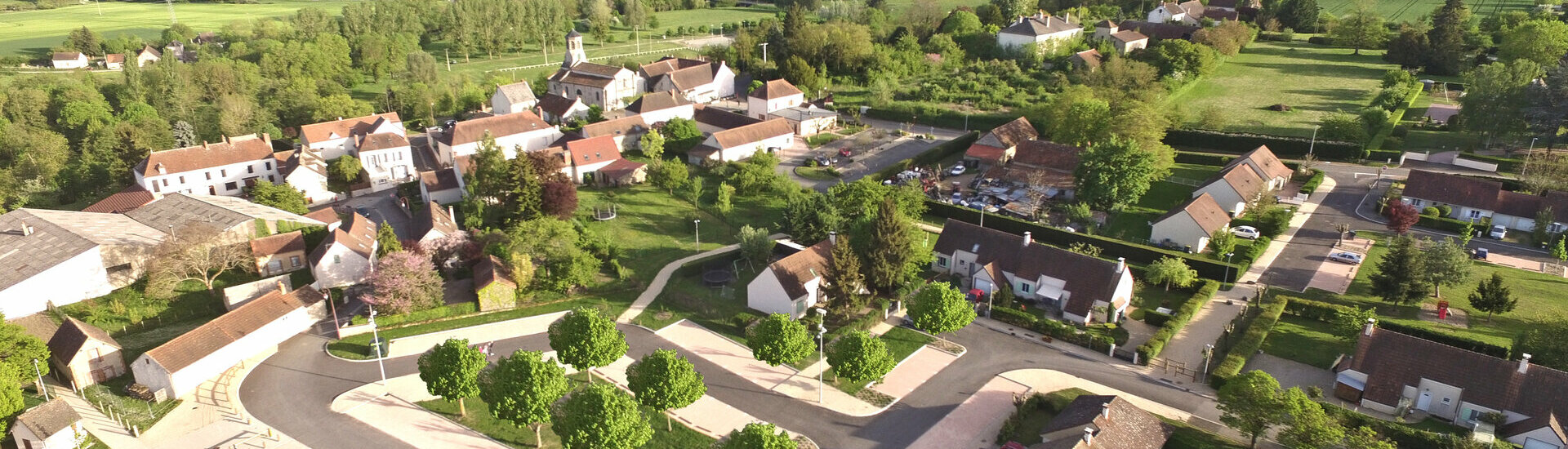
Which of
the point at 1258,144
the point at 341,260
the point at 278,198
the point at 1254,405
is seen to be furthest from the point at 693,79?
the point at 1254,405

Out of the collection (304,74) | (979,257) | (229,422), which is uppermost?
(304,74)

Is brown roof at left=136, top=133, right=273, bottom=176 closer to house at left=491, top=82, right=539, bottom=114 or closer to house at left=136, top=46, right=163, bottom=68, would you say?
house at left=491, top=82, right=539, bottom=114

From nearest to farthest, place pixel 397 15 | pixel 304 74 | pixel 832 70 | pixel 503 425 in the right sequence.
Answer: pixel 503 425 → pixel 304 74 → pixel 832 70 → pixel 397 15

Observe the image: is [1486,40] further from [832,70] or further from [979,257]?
[979,257]

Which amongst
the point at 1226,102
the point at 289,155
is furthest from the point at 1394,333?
the point at 289,155

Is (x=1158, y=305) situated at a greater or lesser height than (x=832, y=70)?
lesser

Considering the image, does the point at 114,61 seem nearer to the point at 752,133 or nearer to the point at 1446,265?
the point at 752,133
